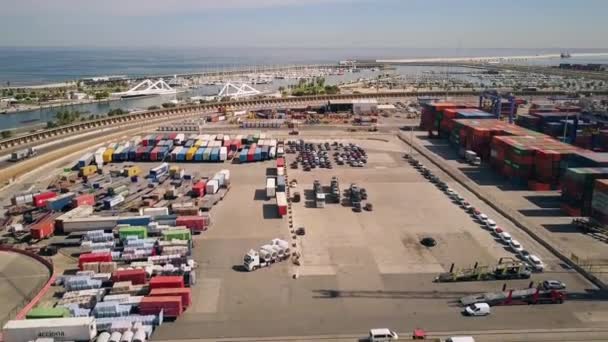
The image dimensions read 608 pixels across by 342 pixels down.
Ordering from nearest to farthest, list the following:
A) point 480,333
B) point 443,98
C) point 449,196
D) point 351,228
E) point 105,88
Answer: point 480,333 < point 351,228 < point 449,196 < point 443,98 < point 105,88

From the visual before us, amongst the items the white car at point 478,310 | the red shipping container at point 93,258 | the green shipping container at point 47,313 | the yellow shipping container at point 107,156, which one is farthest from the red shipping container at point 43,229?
the white car at point 478,310

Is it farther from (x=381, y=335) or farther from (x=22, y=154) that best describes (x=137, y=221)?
(x=22, y=154)

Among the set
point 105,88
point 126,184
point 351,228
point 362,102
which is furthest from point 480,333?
point 105,88

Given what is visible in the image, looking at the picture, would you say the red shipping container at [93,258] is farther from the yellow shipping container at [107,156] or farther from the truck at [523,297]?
the yellow shipping container at [107,156]

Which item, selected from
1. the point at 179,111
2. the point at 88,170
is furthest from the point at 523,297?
the point at 179,111

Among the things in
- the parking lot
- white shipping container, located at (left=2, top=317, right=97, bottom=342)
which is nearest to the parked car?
the parking lot

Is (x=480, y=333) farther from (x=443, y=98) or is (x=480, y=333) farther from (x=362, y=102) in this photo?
(x=443, y=98)
